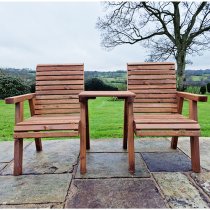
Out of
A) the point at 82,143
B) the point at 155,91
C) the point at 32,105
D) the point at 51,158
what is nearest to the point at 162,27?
the point at 155,91

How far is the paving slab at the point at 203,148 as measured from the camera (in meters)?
3.29

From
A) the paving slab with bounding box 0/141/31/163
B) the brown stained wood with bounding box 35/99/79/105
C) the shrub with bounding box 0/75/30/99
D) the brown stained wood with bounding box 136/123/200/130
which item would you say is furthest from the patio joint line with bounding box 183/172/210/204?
the shrub with bounding box 0/75/30/99

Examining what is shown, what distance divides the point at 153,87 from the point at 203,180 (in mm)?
1482

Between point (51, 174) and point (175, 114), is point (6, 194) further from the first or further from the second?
point (175, 114)

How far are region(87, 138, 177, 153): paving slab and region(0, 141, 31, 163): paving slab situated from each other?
1088 millimetres

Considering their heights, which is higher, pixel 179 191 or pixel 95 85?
pixel 95 85

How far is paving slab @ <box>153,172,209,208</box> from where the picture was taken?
2.26 metres

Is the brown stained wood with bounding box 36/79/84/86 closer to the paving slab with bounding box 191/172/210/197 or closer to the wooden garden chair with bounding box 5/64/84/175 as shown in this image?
the wooden garden chair with bounding box 5/64/84/175

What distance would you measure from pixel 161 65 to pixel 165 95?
0.43 meters

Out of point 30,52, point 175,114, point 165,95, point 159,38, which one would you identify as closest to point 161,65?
point 165,95

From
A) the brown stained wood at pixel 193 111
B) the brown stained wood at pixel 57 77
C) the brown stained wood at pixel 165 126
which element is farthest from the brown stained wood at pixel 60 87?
the brown stained wood at pixel 193 111

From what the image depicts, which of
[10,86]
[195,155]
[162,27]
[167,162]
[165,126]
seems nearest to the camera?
[165,126]

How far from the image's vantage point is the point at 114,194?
242cm

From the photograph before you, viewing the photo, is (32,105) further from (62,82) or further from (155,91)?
(155,91)
